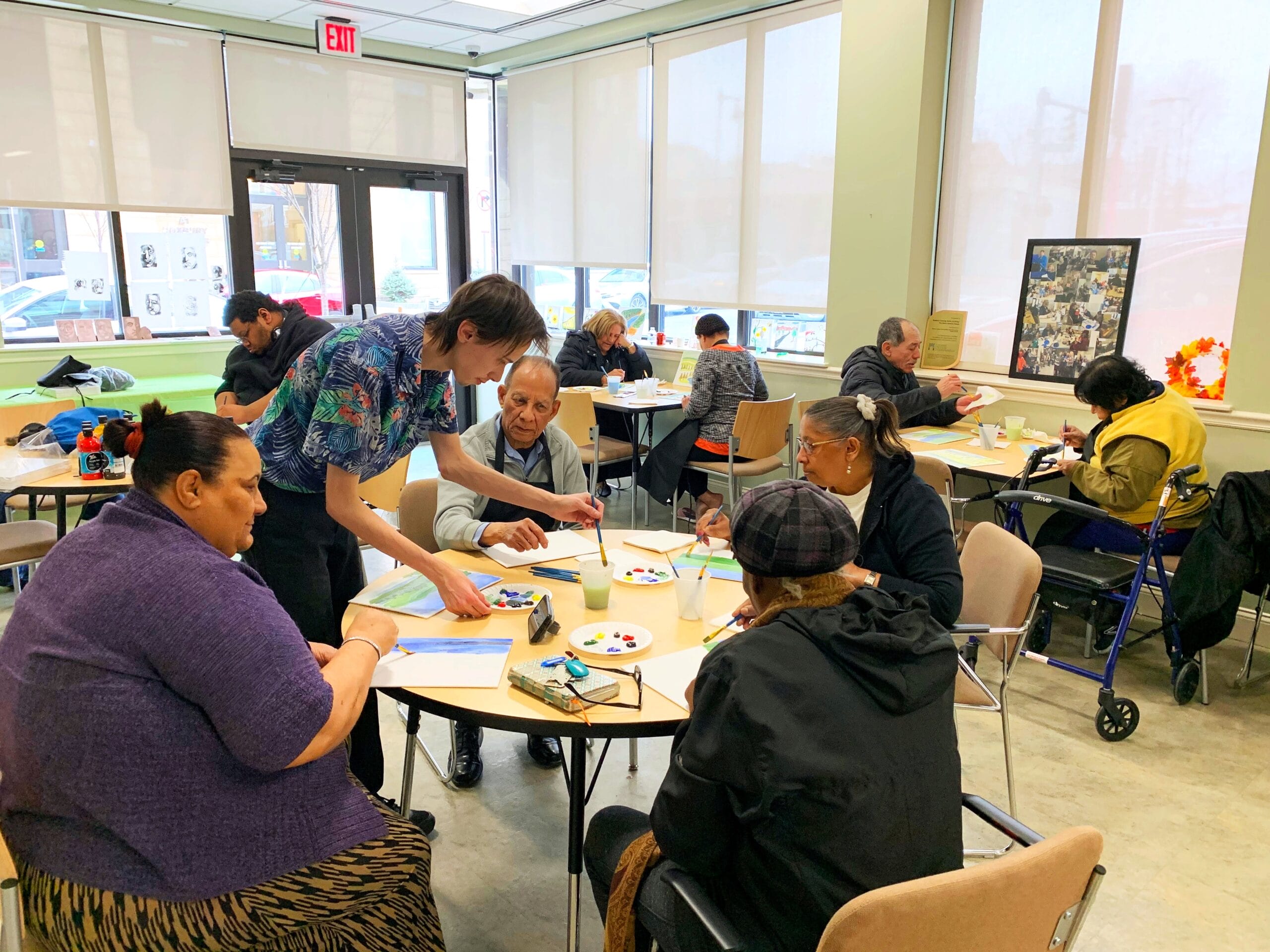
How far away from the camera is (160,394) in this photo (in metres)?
5.93

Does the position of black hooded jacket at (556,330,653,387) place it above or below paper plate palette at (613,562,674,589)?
above

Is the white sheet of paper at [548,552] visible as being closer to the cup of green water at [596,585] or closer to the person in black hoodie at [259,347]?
the cup of green water at [596,585]

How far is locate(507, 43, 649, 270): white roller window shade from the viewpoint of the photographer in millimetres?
6789

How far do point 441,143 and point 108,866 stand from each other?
288 inches

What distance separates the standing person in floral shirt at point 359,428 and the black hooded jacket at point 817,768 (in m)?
0.92

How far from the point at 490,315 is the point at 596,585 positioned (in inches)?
25.7

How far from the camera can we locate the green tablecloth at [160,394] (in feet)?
18.0

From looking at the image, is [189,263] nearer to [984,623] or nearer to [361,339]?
[361,339]

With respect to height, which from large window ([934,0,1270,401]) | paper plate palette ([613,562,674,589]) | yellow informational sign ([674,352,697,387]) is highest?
large window ([934,0,1270,401])

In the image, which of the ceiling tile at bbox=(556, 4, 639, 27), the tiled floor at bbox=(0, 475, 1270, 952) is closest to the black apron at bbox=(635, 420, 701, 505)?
the tiled floor at bbox=(0, 475, 1270, 952)

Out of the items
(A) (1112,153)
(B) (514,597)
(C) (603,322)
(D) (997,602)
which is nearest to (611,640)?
(B) (514,597)

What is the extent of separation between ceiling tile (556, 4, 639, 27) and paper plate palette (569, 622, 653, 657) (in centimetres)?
548

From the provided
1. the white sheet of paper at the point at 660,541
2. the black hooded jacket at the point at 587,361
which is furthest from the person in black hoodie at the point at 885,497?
the black hooded jacket at the point at 587,361

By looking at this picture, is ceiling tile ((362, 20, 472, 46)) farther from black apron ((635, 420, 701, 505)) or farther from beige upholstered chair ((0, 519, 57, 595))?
beige upholstered chair ((0, 519, 57, 595))
